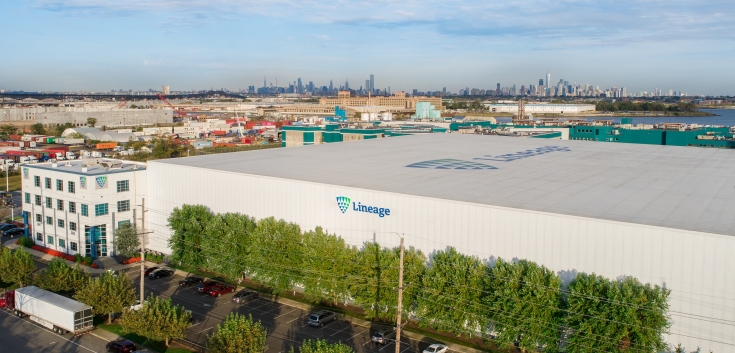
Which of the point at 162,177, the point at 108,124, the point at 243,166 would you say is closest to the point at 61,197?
the point at 162,177

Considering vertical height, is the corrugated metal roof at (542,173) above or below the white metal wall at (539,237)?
above

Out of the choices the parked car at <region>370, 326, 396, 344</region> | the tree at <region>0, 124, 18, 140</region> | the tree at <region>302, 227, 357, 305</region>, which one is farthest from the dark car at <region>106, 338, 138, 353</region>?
the tree at <region>0, 124, 18, 140</region>

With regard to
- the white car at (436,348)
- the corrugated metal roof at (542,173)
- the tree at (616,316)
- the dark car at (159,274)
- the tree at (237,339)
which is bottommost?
the dark car at (159,274)

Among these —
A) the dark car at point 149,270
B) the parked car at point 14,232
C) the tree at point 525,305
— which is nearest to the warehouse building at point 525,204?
the tree at point 525,305

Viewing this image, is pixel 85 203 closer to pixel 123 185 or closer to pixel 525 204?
pixel 123 185

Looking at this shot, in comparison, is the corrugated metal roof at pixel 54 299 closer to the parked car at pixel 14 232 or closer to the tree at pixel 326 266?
the tree at pixel 326 266

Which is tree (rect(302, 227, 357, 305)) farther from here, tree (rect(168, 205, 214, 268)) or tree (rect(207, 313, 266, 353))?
tree (rect(168, 205, 214, 268))
